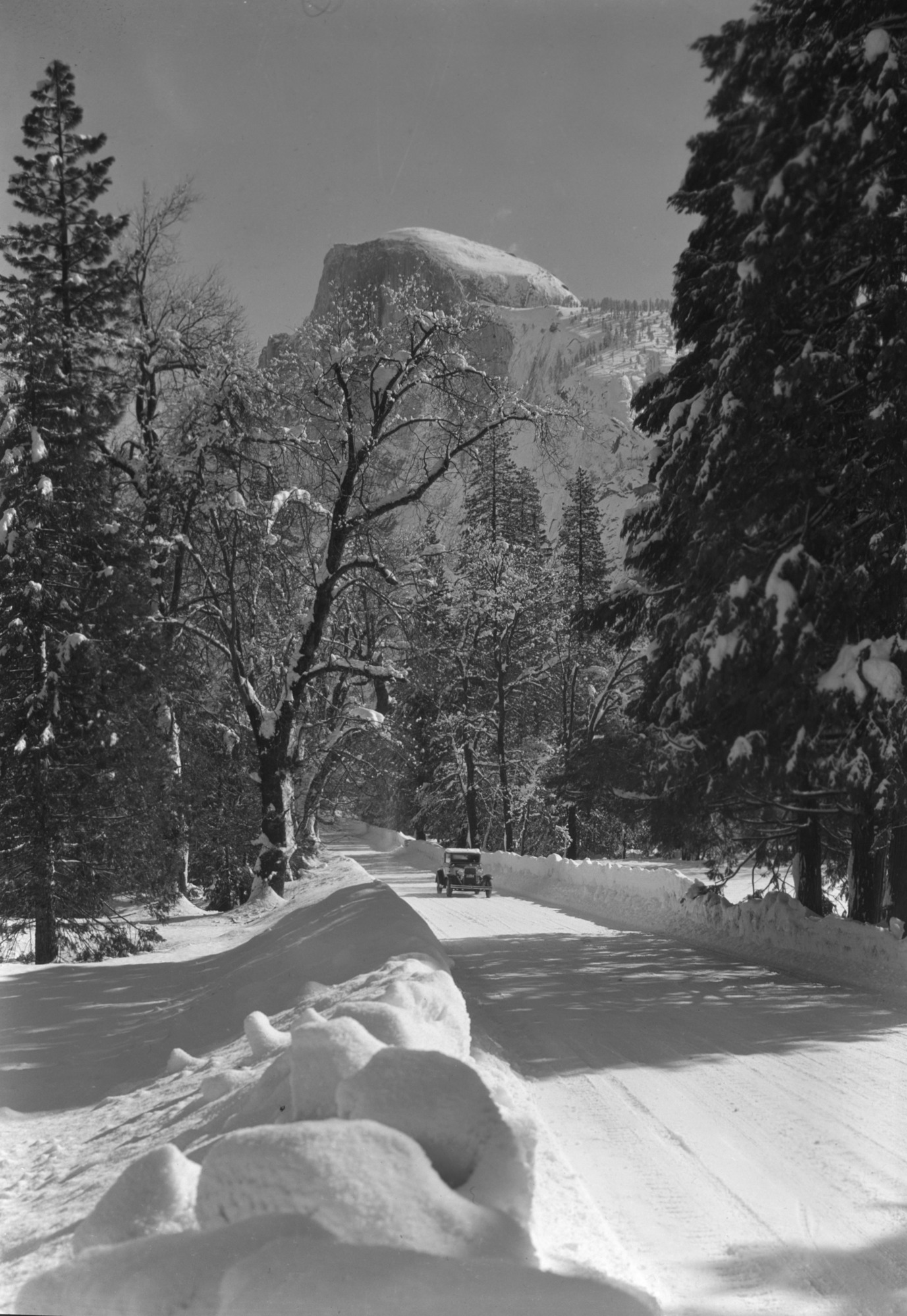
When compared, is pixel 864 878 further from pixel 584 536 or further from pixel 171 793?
pixel 584 536

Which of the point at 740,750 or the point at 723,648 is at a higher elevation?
the point at 723,648

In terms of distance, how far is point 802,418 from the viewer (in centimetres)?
1052

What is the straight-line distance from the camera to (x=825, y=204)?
9336mm

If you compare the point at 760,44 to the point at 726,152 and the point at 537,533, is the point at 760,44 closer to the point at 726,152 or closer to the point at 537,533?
the point at 726,152

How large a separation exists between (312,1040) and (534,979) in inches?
319

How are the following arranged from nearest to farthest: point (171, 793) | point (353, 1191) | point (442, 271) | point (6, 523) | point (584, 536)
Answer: point (353, 1191) → point (442, 271) → point (6, 523) → point (171, 793) → point (584, 536)

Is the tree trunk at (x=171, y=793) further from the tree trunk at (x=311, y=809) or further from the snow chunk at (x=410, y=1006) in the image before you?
the snow chunk at (x=410, y=1006)

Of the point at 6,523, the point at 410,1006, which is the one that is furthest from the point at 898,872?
the point at 6,523

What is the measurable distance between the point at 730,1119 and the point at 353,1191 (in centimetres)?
351

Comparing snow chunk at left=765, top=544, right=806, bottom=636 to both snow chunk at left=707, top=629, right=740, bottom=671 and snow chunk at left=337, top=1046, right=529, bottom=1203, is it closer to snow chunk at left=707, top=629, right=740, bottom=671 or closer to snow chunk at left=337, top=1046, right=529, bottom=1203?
snow chunk at left=707, top=629, right=740, bottom=671

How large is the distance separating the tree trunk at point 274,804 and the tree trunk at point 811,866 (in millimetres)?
9532

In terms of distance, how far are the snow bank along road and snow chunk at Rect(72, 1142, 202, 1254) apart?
5.38 feet

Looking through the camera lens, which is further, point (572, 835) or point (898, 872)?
point (572, 835)

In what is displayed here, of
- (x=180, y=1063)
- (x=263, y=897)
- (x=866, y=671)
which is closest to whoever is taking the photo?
(x=180, y=1063)
